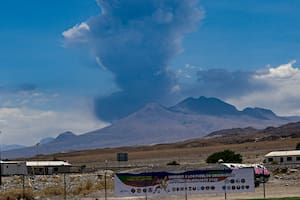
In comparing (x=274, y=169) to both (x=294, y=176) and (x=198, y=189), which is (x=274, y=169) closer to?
(x=294, y=176)

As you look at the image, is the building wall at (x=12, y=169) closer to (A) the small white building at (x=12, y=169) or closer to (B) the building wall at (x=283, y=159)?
(A) the small white building at (x=12, y=169)

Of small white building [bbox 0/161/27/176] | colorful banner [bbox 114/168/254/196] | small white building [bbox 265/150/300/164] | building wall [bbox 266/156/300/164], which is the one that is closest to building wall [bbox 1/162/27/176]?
small white building [bbox 0/161/27/176]

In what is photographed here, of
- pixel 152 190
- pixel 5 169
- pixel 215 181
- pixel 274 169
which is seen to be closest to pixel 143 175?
pixel 152 190

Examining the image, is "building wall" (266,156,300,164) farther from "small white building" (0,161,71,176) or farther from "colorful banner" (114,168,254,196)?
"colorful banner" (114,168,254,196)

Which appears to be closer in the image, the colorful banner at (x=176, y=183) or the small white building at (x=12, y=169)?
the colorful banner at (x=176, y=183)

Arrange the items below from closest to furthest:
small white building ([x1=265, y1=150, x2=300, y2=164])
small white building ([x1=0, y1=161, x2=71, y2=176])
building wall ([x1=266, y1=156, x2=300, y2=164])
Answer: building wall ([x1=266, y1=156, x2=300, y2=164]), small white building ([x1=265, y1=150, x2=300, y2=164]), small white building ([x1=0, y1=161, x2=71, y2=176])

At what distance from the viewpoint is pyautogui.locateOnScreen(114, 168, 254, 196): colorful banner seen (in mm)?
39594

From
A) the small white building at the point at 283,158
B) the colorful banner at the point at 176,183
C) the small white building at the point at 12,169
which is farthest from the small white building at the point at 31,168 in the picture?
the colorful banner at the point at 176,183

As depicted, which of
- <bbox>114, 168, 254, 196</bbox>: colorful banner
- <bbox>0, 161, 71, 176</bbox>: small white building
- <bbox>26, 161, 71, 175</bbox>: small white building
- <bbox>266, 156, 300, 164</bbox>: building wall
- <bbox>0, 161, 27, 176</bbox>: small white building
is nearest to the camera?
<bbox>114, 168, 254, 196</bbox>: colorful banner

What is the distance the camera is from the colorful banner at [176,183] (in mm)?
39594

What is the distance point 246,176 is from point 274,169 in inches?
1396

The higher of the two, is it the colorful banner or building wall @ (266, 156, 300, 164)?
building wall @ (266, 156, 300, 164)

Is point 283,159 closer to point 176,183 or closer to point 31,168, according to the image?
point 31,168

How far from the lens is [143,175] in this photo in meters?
40.1
